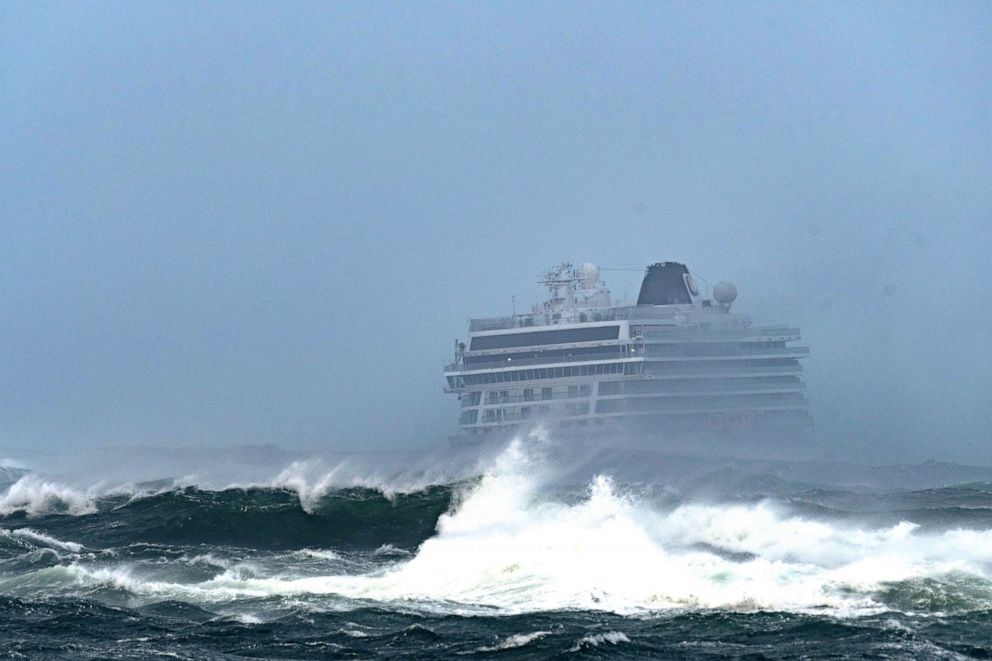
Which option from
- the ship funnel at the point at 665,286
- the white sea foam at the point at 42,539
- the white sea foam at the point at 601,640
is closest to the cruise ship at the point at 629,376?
the ship funnel at the point at 665,286

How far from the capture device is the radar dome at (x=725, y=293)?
335ft

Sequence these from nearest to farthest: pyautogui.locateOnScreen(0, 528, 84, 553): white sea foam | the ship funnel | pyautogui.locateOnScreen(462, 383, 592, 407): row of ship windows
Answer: pyautogui.locateOnScreen(0, 528, 84, 553): white sea foam < pyautogui.locateOnScreen(462, 383, 592, 407): row of ship windows < the ship funnel

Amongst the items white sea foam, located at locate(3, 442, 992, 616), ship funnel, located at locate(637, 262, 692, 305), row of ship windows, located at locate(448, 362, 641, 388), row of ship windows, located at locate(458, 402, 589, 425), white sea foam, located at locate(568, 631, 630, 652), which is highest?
ship funnel, located at locate(637, 262, 692, 305)

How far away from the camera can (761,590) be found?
2555cm

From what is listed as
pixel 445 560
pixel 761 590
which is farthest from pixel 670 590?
pixel 445 560

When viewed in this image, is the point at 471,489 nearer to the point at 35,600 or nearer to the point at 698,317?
the point at 35,600

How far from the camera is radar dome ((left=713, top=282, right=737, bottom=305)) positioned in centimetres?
10225

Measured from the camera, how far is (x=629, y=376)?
87.4 m

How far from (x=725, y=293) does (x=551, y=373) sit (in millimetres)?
20069

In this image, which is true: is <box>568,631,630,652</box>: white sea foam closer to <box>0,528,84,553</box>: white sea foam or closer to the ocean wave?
the ocean wave

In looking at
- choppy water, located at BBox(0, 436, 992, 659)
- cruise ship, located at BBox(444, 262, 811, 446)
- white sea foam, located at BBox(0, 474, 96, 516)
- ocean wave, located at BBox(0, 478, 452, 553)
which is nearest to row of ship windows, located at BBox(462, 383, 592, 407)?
cruise ship, located at BBox(444, 262, 811, 446)

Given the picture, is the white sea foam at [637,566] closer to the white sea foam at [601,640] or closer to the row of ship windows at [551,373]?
the white sea foam at [601,640]

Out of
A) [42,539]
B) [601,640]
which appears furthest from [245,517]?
[601,640]

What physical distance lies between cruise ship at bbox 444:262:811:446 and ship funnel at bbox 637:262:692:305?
11.6 m
